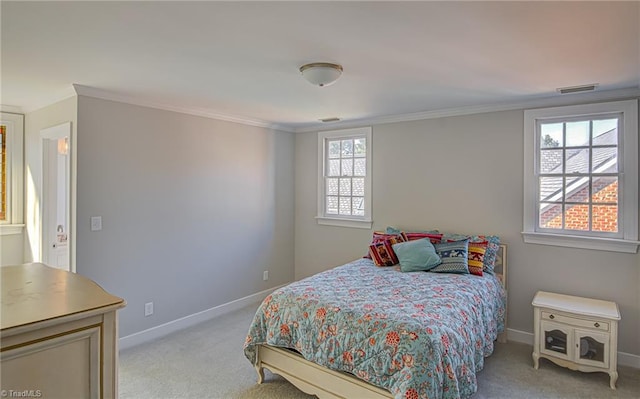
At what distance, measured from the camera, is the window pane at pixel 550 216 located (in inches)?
A: 135

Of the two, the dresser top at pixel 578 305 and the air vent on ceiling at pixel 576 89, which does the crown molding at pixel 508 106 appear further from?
the dresser top at pixel 578 305

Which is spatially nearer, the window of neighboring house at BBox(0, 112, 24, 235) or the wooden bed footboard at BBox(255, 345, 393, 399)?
the wooden bed footboard at BBox(255, 345, 393, 399)

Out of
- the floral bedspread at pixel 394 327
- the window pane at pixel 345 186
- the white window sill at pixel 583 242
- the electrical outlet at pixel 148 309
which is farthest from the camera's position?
the window pane at pixel 345 186

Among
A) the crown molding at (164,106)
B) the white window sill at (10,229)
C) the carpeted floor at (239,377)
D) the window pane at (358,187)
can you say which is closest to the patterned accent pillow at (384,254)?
the window pane at (358,187)

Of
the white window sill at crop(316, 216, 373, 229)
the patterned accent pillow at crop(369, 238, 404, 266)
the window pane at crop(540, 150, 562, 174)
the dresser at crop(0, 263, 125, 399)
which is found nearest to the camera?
the dresser at crop(0, 263, 125, 399)

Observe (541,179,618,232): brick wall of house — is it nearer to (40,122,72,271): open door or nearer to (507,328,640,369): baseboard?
(507,328,640,369): baseboard

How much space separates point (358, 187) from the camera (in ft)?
15.6

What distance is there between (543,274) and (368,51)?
2.79 meters

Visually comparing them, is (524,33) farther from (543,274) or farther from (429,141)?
(543,274)

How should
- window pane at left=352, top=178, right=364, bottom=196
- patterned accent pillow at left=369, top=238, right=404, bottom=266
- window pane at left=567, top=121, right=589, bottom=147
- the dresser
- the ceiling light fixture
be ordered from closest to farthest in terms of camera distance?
the dresser → the ceiling light fixture → window pane at left=567, top=121, right=589, bottom=147 → patterned accent pillow at left=369, top=238, right=404, bottom=266 → window pane at left=352, top=178, right=364, bottom=196

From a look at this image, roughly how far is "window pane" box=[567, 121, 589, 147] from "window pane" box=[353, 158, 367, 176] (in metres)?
2.19

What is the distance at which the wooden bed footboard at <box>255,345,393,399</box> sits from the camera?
2.22 m

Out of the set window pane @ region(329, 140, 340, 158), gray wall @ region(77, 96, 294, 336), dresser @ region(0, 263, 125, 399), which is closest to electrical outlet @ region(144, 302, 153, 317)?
gray wall @ region(77, 96, 294, 336)

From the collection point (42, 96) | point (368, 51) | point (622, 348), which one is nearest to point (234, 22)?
point (368, 51)
